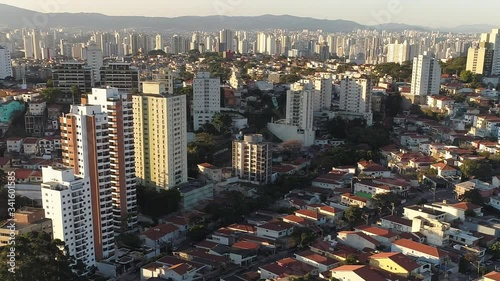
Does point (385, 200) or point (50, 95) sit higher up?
point (50, 95)

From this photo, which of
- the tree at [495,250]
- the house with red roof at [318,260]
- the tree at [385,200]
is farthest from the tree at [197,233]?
the tree at [495,250]

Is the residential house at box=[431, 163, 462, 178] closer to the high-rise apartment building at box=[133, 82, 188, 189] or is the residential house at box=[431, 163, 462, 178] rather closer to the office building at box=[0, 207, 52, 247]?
the high-rise apartment building at box=[133, 82, 188, 189]

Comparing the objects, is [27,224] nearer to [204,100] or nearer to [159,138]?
[159,138]

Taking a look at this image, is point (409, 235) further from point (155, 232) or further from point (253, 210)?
point (155, 232)

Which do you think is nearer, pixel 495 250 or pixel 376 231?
pixel 495 250

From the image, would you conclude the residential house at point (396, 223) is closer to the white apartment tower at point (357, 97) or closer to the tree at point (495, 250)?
the tree at point (495, 250)

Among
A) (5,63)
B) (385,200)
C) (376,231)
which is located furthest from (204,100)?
(5,63)

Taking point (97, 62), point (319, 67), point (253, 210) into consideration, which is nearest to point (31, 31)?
point (97, 62)
